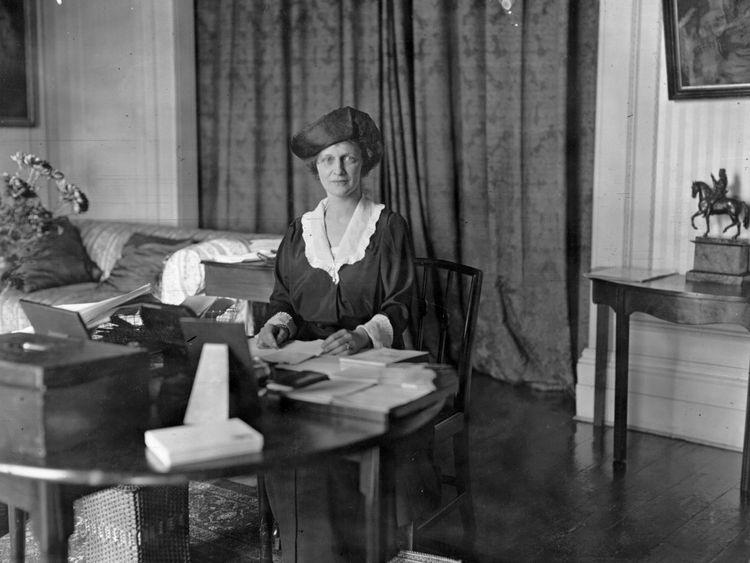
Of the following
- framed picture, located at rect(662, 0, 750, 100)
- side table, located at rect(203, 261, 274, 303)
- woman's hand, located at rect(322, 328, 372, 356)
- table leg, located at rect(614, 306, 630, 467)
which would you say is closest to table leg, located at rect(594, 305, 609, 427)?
table leg, located at rect(614, 306, 630, 467)

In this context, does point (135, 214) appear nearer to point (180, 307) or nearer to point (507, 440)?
point (507, 440)

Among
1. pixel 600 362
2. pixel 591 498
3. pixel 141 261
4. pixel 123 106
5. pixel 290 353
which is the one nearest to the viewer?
pixel 290 353

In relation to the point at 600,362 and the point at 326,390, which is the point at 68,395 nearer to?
the point at 326,390

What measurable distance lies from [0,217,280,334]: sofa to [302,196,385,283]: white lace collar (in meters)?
1.92

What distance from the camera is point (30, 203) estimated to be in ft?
14.9

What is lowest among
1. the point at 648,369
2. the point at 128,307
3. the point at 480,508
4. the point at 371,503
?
the point at 480,508

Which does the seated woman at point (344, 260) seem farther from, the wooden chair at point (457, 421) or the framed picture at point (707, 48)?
the framed picture at point (707, 48)

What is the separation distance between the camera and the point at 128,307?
1908 mm

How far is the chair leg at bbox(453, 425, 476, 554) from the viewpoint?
253 centimetres

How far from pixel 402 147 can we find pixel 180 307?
3.18 metres

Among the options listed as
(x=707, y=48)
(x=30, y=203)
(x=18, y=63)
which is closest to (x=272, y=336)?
(x=707, y=48)

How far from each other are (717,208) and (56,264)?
3.42m

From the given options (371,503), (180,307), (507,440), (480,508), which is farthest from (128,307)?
(507,440)

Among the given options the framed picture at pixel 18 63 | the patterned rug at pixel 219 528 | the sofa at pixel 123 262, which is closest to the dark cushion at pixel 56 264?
the sofa at pixel 123 262
